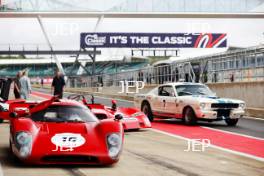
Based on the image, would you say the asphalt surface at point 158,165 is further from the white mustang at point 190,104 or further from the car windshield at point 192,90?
the car windshield at point 192,90

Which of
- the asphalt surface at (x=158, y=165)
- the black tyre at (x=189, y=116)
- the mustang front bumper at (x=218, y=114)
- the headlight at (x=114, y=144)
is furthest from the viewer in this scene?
the black tyre at (x=189, y=116)

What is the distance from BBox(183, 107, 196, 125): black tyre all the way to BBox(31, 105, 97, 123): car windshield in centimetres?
735

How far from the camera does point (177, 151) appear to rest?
11.0m

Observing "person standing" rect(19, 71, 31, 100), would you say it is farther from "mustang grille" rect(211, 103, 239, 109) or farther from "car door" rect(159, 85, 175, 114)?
"mustang grille" rect(211, 103, 239, 109)

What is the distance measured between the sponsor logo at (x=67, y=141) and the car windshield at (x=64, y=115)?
0.74 metres

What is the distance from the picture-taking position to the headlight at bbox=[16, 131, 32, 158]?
8398 millimetres

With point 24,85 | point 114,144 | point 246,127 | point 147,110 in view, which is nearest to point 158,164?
point 114,144

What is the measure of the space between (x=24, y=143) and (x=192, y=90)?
31.8ft

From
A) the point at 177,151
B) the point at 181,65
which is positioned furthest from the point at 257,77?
the point at 177,151

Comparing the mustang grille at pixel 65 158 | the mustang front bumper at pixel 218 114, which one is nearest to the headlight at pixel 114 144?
the mustang grille at pixel 65 158

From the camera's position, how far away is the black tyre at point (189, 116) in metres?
16.8

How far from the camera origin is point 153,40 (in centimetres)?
8875

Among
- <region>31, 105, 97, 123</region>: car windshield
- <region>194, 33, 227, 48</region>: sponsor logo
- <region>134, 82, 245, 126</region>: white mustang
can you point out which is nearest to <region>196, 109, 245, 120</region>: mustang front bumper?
<region>134, 82, 245, 126</region>: white mustang

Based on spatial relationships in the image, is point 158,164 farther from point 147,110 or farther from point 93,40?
point 93,40
